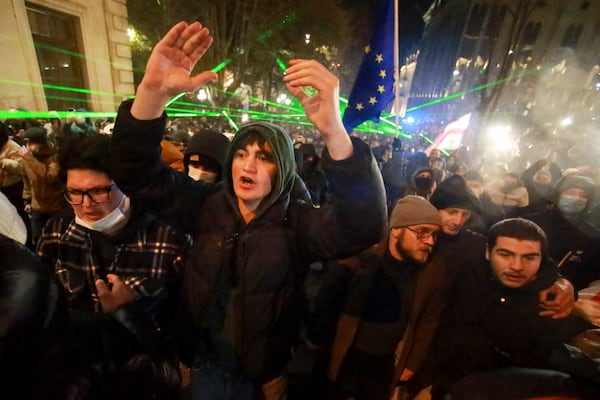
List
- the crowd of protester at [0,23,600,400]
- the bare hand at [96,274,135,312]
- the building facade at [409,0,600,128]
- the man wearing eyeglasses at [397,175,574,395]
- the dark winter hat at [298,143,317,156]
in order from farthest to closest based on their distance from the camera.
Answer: the building facade at [409,0,600,128], the dark winter hat at [298,143,317,156], the man wearing eyeglasses at [397,175,574,395], the bare hand at [96,274,135,312], the crowd of protester at [0,23,600,400]

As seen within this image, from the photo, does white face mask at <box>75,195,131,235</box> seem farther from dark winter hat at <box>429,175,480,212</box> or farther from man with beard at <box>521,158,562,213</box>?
man with beard at <box>521,158,562,213</box>

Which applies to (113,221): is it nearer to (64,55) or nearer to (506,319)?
(506,319)

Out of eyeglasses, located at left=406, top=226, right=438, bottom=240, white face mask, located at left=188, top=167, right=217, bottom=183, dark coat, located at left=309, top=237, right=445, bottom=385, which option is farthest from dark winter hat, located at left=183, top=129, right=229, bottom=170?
eyeglasses, located at left=406, top=226, right=438, bottom=240

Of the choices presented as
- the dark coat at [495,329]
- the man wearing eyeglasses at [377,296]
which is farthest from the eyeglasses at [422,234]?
the dark coat at [495,329]

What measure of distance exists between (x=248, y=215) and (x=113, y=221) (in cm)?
74

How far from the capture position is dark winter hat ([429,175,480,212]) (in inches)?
123

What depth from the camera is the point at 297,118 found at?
3456 centimetres

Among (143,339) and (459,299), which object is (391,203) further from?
(143,339)

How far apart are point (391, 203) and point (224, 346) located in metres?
3.97

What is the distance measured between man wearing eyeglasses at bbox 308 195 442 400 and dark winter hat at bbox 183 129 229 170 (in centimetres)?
174

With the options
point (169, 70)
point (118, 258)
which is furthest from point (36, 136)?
point (169, 70)

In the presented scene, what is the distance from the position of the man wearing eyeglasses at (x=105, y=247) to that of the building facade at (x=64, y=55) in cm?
943

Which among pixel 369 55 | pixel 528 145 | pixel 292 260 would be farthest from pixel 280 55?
pixel 292 260

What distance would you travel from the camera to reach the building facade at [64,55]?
8305 millimetres
